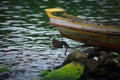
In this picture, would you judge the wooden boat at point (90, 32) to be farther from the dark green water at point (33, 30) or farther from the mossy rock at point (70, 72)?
the mossy rock at point (70, 72)

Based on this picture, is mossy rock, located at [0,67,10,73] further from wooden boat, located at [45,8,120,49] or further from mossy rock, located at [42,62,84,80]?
wooden boat, located at [45,8,120,49]

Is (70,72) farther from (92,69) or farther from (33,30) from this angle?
(33,30)

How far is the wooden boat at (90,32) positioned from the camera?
2183 cm

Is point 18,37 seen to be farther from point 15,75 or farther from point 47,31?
point 15,75

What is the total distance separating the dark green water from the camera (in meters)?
24.0

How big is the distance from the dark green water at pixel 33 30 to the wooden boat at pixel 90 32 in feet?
7.51

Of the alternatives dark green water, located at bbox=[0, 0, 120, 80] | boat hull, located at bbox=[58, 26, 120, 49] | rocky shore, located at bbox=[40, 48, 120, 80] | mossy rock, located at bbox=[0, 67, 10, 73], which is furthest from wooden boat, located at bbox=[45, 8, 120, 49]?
mossy rock, located at bbox=[0, 67, 10, 73]

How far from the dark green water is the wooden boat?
7.51 feet

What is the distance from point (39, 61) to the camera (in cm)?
2459

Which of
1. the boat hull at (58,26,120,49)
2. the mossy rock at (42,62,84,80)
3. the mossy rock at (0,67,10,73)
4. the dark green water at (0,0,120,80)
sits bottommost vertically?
the dark green water at (0,0,120,80)

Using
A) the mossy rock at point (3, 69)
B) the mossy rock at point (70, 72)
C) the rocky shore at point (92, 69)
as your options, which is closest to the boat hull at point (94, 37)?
the rocky shore at point (92, 69)

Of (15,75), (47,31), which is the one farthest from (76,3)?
(15,75)

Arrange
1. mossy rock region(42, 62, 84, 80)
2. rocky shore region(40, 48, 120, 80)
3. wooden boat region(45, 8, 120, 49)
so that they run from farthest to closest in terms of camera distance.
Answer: wooden boat region(45, 8, 120, 49), mossy rock region(42, 62, 84, 80), rocky shore region(40, 48, 120, 80)

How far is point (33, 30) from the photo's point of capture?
34.1 metres
